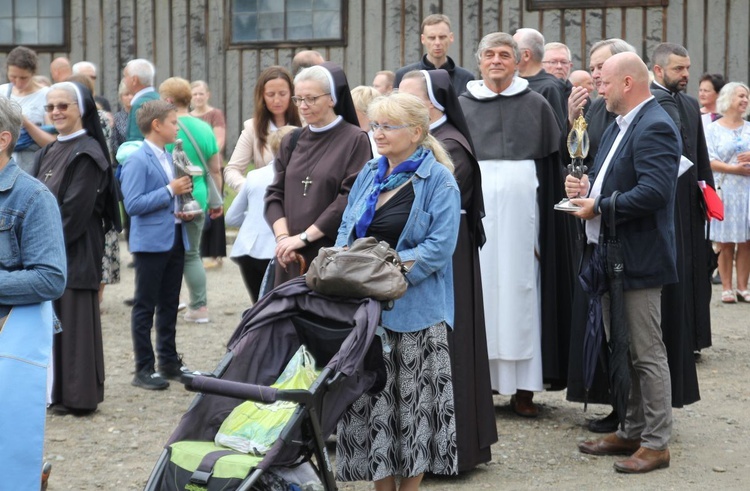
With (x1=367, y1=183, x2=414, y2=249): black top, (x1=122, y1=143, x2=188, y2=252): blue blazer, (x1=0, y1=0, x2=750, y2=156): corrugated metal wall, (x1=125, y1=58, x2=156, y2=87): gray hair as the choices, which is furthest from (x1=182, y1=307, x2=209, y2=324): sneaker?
(x1=367, y1=183, x2=414, y2=249): black top

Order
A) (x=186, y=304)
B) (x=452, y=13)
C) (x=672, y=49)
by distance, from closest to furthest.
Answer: (x=672, y=49), (x=186, y=304), (x=452, y=13)

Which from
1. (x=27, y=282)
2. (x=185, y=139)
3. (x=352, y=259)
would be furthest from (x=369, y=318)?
(x=185, y=139)

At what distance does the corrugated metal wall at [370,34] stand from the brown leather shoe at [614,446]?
7.73 meters

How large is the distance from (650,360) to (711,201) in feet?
7.91

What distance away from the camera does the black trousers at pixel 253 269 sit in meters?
7.47

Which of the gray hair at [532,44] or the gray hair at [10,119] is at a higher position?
the gray hair at [532,44]

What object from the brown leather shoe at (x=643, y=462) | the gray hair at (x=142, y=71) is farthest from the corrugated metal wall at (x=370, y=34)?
the brown leather shoe at (x=643, y=462)

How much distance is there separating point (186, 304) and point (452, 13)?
4.99m

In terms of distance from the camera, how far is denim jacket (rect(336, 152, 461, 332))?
509 centimetres

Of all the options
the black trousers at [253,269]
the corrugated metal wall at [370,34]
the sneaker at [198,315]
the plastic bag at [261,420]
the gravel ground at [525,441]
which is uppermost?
the corrugated metal wall at [370,34]

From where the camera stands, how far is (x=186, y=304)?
35.8ft

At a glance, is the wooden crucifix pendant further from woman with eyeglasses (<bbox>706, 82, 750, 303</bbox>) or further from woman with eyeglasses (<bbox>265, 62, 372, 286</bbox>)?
woman with eyeglasses (<bbox>706, 82, 750, 303</bbox>)

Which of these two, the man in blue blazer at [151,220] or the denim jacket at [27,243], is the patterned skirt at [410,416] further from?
the man in blue blazer at [151,220]

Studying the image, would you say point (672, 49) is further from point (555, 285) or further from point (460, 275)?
point (460, 275)
